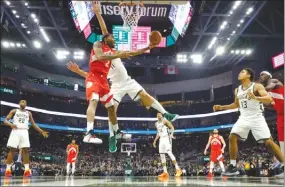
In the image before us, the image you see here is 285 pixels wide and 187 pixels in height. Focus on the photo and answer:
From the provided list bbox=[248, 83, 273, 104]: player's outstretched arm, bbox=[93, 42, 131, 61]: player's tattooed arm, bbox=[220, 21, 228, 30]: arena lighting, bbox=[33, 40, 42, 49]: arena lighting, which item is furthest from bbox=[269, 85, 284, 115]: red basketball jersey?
bbox=[33, 40, 42, 49]: arena lighting

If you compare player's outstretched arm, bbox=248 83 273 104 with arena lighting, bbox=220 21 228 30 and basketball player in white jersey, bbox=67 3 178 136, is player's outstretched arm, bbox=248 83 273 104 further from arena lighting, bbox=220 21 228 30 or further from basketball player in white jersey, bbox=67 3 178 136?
arena lighting, bbox=220 21 228 30

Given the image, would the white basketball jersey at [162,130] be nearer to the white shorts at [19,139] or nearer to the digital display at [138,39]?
the white shorts at [19,139]

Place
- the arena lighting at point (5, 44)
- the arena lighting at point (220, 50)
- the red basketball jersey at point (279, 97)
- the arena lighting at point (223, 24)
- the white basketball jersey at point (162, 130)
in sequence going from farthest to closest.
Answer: the arena lighting at point (220, 50) < the arena lighting at point (5, 44) < the arena lighting at point (223, 24) < the white basketball jersey at point (162, 130) < the red basketball jersey at point (279, 97)

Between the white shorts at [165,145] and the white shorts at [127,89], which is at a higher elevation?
the white shorts at [127,89]

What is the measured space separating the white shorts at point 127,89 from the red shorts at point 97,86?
0.51 metres

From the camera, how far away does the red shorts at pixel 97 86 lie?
615 cm

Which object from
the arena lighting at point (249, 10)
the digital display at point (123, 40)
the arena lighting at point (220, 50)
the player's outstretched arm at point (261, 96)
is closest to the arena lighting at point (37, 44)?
the digital display at point (123, 40)

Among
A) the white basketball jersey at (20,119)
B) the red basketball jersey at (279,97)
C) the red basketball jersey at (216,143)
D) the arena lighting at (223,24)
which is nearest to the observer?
the red basketball jersey at (279,97)

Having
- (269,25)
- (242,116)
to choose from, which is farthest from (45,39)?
(242,116)

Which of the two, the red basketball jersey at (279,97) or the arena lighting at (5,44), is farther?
the arena lighting at (5,44)

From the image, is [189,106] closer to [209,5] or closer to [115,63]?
[209,5]

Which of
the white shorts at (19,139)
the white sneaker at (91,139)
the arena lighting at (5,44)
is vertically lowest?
the white sneaker at (91,139)

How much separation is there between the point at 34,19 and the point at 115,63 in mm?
16267

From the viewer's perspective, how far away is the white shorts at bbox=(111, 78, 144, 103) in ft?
22.6
